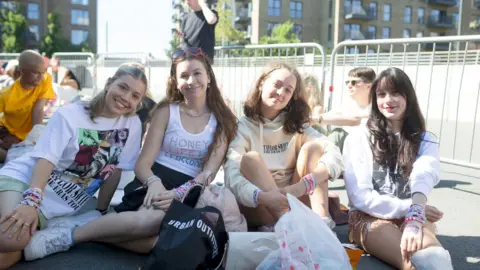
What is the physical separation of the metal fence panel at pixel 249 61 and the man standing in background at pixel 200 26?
34.7 inches

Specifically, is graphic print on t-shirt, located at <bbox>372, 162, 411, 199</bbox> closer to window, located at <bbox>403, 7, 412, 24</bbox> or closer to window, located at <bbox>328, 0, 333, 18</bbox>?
window, located at <bbox>328, 0, 333, 18</bbox>

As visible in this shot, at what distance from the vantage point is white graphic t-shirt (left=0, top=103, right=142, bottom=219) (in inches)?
99.8

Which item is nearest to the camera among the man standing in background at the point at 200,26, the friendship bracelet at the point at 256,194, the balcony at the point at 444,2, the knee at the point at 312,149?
the friendship bracelet at the point at 256,194

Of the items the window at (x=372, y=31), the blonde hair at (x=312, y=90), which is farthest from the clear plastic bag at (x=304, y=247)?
the window at (x=372, y=31)

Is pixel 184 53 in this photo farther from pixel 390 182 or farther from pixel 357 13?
pixel 357 13

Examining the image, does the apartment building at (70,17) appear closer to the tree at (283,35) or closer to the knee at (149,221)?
the tree at (283,35)

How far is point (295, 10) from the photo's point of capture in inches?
1668

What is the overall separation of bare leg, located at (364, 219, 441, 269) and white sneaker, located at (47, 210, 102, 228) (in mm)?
1709

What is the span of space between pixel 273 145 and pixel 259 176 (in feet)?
1.35

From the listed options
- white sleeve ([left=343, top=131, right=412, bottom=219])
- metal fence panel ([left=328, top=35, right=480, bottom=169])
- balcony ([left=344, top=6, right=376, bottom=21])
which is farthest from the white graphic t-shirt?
balcony ([left=344, top=6, right=376, bottom=21])

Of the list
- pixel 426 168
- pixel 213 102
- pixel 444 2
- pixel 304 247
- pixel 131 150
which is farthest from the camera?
pixel 444 2

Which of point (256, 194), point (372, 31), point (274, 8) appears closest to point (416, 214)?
point (256, 194)

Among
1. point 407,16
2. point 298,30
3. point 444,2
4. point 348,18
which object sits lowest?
point 298,30

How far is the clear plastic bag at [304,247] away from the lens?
6.22ft
